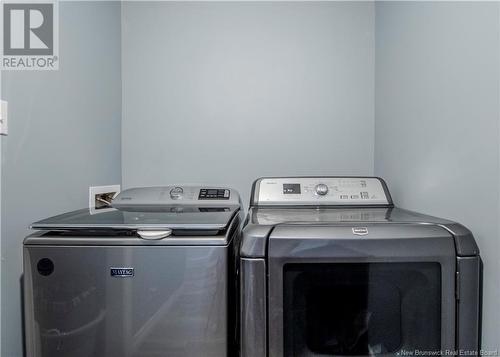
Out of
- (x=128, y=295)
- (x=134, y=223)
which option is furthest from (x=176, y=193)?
(x=128, y=295)

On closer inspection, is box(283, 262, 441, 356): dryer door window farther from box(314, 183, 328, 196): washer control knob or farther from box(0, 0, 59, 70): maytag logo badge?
box(0, 0, 59, 70): maytag logo badge

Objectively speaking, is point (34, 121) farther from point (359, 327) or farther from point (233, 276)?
point (359, 327)

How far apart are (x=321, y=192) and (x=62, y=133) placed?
106 centimetres

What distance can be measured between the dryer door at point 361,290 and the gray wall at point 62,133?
31.7 inches

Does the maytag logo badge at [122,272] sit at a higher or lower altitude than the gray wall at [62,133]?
lower

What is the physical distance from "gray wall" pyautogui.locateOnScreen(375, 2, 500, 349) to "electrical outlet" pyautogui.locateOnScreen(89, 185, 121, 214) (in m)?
1.30

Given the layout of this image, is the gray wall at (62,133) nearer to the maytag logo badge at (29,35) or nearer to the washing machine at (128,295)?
the maytag logo badge at (29,35)

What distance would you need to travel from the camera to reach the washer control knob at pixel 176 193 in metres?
1.37

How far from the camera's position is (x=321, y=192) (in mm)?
1243

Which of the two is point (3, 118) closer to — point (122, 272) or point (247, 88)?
point (122, 272)

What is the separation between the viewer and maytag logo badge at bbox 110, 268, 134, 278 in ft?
2.70

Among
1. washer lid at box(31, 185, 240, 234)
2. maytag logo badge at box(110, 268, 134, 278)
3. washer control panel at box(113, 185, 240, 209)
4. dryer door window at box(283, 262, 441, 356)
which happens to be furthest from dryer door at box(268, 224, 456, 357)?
washer control panel at box(113, 185, 240, 209)

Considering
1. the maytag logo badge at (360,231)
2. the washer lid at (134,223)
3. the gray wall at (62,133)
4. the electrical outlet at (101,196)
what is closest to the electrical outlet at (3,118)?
the gray wall at (62,133)

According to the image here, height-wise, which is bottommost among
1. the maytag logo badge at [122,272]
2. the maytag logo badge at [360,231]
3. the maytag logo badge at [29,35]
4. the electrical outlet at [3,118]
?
the maytag logo badge at [122,272]
